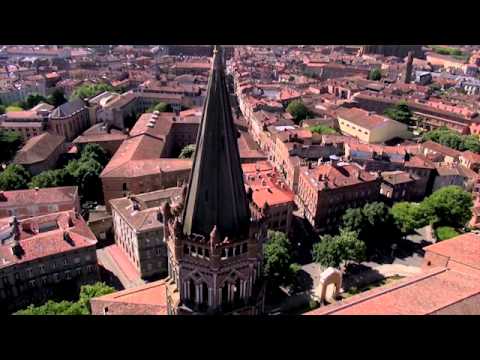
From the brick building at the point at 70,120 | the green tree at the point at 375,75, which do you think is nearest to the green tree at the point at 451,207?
the brick building at the point at 70,120

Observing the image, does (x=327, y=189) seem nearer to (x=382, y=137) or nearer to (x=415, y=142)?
(x=382, y=137)

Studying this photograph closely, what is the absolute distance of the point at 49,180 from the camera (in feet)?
184

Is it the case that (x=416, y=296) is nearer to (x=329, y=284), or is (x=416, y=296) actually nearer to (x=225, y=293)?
(x=225, y=293)

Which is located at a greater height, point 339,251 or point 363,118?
point 363,118

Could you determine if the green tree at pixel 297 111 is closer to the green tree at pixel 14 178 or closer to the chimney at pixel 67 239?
the green tree at pixel 14 178

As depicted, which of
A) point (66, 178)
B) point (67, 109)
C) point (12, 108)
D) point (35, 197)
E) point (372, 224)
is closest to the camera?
point (35, 197)

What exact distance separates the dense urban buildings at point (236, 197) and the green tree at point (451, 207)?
0.20 meters

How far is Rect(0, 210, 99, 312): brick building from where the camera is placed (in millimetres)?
38000

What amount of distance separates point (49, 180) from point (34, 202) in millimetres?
8490

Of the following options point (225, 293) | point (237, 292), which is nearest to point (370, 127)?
point (237, 292)

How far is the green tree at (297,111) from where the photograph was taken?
92562 mm

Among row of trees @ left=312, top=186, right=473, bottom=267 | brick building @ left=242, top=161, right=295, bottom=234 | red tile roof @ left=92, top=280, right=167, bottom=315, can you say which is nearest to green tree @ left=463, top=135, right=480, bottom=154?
row of trees @ left=312, top=186, right=473, bottom=267

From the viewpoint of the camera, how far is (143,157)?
61.3 m
